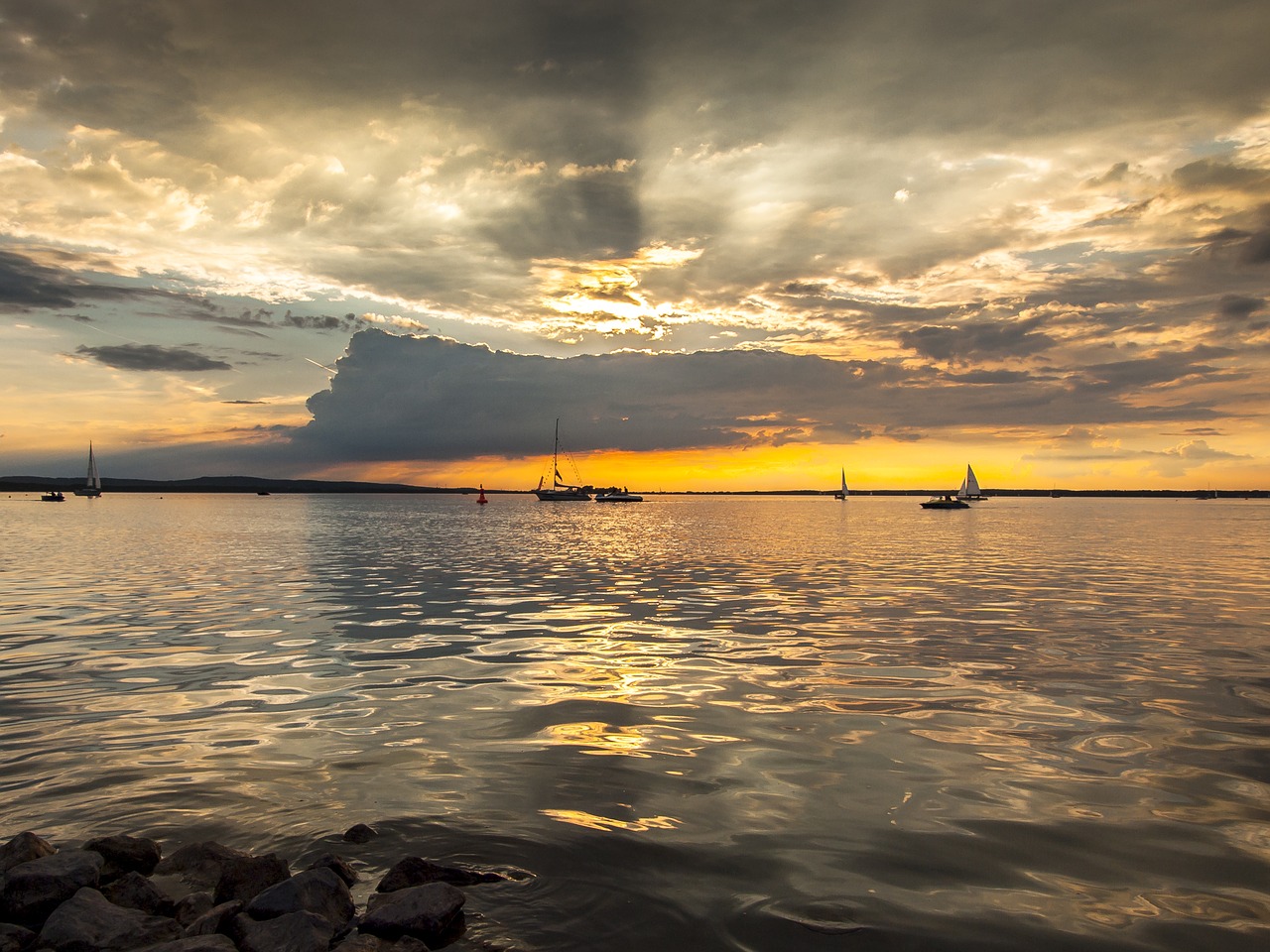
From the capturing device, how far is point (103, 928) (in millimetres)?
7090

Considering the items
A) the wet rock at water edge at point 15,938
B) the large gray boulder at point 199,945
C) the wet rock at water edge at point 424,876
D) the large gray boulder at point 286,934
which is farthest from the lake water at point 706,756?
the wet rock at water edge at point 15,938

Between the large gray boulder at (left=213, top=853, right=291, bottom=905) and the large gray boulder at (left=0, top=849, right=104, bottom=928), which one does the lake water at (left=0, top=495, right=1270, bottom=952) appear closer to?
the large gray boulder at (left=213, top=853, right=291, bottom=905)

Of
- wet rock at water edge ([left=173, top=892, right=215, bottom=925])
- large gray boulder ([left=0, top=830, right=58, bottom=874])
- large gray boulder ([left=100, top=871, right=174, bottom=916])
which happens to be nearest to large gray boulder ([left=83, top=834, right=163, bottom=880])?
large gray boulder ([left=0, top=830, right=58, bottom=874])

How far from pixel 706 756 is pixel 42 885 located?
26.6ft

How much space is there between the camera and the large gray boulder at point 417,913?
7.09 m

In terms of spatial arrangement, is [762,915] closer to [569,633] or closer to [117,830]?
[117,830]

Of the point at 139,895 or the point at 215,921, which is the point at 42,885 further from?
the point at 215,921

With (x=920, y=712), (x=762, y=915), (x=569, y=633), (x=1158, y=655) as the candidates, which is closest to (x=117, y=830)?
(x=762, y=915)

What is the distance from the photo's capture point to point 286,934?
682cm

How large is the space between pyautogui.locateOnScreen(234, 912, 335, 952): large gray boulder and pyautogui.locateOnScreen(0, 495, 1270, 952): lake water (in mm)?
1313

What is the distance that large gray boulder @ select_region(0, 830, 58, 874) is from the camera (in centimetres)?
808

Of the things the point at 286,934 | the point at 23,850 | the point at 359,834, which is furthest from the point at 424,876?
the point at 23,850

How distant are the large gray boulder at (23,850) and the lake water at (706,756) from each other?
1.02 metres

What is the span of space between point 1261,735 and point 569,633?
15.5 m
